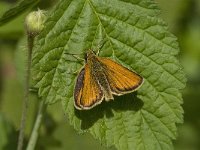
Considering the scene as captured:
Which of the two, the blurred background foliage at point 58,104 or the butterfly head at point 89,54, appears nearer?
the butterfly head at point 89,54

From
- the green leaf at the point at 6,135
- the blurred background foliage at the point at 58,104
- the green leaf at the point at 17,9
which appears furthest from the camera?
the blurred background foliage at the point at 58,104

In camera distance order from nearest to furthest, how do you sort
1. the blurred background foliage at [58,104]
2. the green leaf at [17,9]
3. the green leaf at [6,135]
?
the green leaf at [17,9]
the green leaf at [6,135]
the blurred background foliage at [58,104]

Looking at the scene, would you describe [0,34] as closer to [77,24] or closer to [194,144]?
[77,24]

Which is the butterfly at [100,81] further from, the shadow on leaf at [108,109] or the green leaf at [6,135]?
the green leaf at [6,135]

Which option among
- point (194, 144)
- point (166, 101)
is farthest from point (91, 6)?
point (194, 144)

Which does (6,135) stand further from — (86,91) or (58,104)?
(86,91)

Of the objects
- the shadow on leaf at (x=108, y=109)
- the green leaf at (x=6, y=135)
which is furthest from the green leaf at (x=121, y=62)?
the green leaf at (x=6, y=135)

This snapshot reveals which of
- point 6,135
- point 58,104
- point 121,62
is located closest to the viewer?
point 121,62

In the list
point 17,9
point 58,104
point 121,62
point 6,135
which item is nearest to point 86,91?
point 121,62
